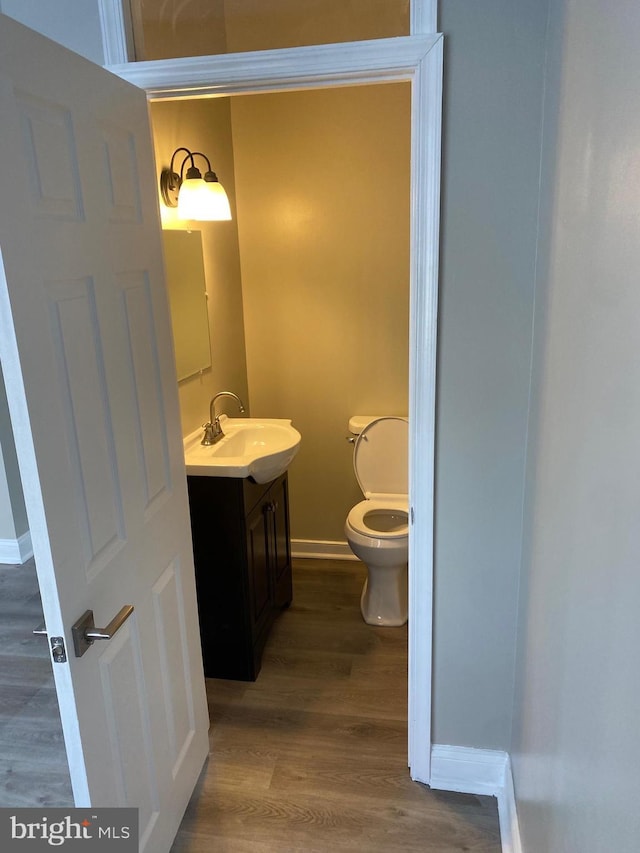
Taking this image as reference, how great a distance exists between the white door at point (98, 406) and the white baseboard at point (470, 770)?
2.58 feet

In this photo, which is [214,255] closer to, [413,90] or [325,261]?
[325,261]

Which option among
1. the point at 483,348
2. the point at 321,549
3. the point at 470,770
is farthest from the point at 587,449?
the point at 321,549

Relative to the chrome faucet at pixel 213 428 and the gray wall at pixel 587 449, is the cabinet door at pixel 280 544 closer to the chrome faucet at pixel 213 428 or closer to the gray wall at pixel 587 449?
the chrome faucet at pixel 213 428

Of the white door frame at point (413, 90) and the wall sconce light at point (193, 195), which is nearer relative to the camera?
the white door frame at point (413, 90)

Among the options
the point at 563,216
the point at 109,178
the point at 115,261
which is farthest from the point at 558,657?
the point at 109,178

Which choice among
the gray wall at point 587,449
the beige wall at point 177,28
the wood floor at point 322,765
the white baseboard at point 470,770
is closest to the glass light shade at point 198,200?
the beige wall at point 177,28

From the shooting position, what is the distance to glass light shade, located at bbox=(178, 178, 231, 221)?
2219 millimetres

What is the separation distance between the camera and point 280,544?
106 inches

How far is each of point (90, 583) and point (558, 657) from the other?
95 centimetres

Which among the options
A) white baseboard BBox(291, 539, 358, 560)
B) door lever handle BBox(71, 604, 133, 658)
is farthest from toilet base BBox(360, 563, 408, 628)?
door lever handle BBox(71, 604, 133, 658)

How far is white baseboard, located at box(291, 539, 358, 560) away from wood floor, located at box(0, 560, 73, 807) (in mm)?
1359

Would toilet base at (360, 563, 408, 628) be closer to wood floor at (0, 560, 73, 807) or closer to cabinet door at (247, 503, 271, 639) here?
cabinet door at (247, 503, 271, 639)

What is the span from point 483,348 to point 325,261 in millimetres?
1613

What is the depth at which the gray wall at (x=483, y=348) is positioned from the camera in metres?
1.38
